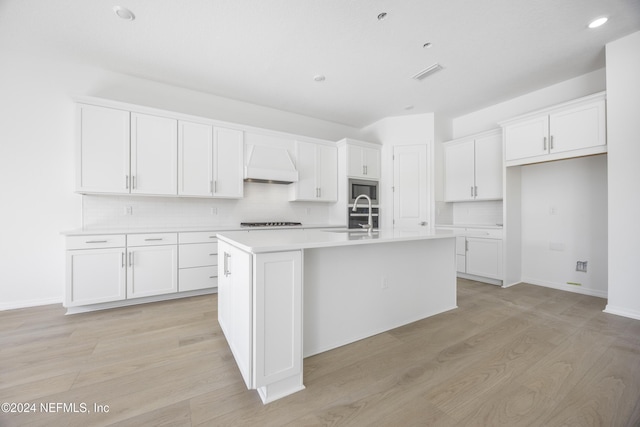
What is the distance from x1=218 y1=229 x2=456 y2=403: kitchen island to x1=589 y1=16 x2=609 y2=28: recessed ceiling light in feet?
7.78

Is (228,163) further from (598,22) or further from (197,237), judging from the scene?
(598,22)

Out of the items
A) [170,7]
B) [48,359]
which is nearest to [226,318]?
[48,359]

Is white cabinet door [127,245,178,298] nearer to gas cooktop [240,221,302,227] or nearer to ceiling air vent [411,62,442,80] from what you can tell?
gas cooktop [240,221,302,227]

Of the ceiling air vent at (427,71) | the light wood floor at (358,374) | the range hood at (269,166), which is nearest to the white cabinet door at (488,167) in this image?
the ceiling air vent at (427,71)

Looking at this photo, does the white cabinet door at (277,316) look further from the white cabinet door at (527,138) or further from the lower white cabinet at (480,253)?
the white cabinet door at (527,138)

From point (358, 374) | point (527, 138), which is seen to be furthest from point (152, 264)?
point (527, 138)

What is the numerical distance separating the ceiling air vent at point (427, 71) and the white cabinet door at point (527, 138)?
1421mm

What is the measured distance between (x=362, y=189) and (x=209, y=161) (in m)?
2.64

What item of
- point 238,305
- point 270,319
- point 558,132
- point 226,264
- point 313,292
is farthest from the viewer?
point 558,132

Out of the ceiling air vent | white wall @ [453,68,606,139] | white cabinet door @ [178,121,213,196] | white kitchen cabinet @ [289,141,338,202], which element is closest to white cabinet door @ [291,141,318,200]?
white kitchen cabinet @ [289,141,338,202]

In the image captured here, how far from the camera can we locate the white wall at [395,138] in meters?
4.42

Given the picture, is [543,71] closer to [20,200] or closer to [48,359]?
[48,359]

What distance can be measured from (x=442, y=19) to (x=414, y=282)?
2441mm

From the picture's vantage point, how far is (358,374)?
160 centimetres
